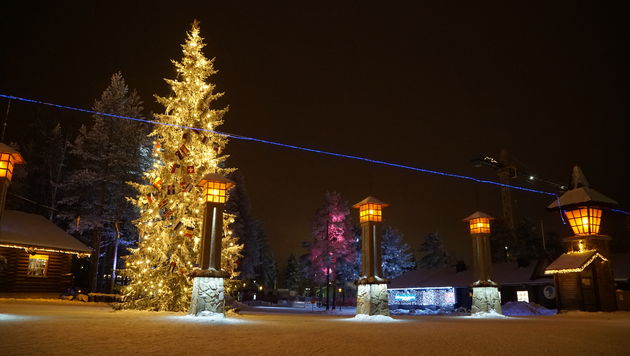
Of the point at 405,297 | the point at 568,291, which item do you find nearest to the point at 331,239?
the point at 405,297

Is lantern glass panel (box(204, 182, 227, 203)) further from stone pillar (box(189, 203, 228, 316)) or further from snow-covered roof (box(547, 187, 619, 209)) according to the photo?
snow-covered roof (box(547, 187, 619, 209))

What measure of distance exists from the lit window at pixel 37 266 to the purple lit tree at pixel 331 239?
27.3 metres

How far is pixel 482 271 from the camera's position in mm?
24672

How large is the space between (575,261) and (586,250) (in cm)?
87

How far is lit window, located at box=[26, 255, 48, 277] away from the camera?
1145 inches

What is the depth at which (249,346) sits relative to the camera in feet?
27.7

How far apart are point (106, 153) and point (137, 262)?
17.7 m

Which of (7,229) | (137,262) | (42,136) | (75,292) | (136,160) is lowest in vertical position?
(75,292)

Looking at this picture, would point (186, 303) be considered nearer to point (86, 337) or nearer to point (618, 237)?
point (86, 337)

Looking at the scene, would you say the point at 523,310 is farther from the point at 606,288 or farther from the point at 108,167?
the point at 108,167

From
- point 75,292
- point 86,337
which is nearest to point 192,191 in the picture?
point 86,337

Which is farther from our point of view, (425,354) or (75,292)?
(75,292)

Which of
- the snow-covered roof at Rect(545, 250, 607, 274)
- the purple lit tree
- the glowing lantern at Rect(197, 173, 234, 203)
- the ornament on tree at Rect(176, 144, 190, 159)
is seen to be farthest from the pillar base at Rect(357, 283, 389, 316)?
the purple lit tree

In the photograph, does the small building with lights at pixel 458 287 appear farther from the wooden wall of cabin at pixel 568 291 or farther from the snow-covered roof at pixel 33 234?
the snow-covered roof at pixel 33 234
